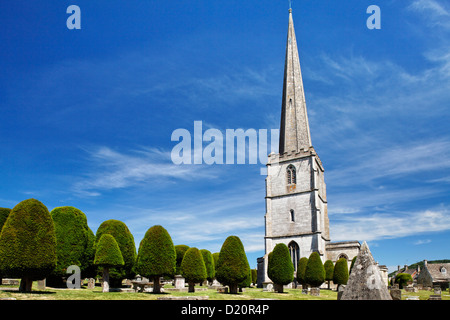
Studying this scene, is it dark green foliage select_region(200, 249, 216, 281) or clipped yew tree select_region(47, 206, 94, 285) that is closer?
clipped yew tree select_region(47, 206, 94, 285)

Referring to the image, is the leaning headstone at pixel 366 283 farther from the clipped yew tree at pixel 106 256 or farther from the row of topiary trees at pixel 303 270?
the row of topiary trees at pixel 303 270

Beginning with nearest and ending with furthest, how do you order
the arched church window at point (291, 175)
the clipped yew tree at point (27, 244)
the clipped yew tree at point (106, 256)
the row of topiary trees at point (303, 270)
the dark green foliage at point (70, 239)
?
the clipped yew tree at point (27, 244) → the clipped yew tree at point (106, 256) → the dark green foliage at point (70, 239) → the row of topiary trees at point (303, 270) → the arched church window at point (291, 175)

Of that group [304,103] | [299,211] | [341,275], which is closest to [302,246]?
[299,211]

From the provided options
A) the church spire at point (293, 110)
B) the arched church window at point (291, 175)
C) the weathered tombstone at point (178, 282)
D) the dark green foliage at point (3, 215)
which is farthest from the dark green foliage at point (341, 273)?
the dark green foliage at point (3, 215)

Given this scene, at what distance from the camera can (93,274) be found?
82.0ft

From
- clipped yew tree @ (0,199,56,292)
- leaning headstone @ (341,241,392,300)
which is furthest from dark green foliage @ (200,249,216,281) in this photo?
leaning headstone @ (341,241,392,300)

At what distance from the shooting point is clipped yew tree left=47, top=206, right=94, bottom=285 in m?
21.9

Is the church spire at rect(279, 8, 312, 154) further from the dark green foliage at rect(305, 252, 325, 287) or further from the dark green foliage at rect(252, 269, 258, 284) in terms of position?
the dark green foliage at rect(305, 252, 325, 287)

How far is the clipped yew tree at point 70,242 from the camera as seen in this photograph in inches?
864

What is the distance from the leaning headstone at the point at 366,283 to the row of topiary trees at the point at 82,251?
13.5 metres

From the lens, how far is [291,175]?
50562 millimetres

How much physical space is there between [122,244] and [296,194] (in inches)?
1214
